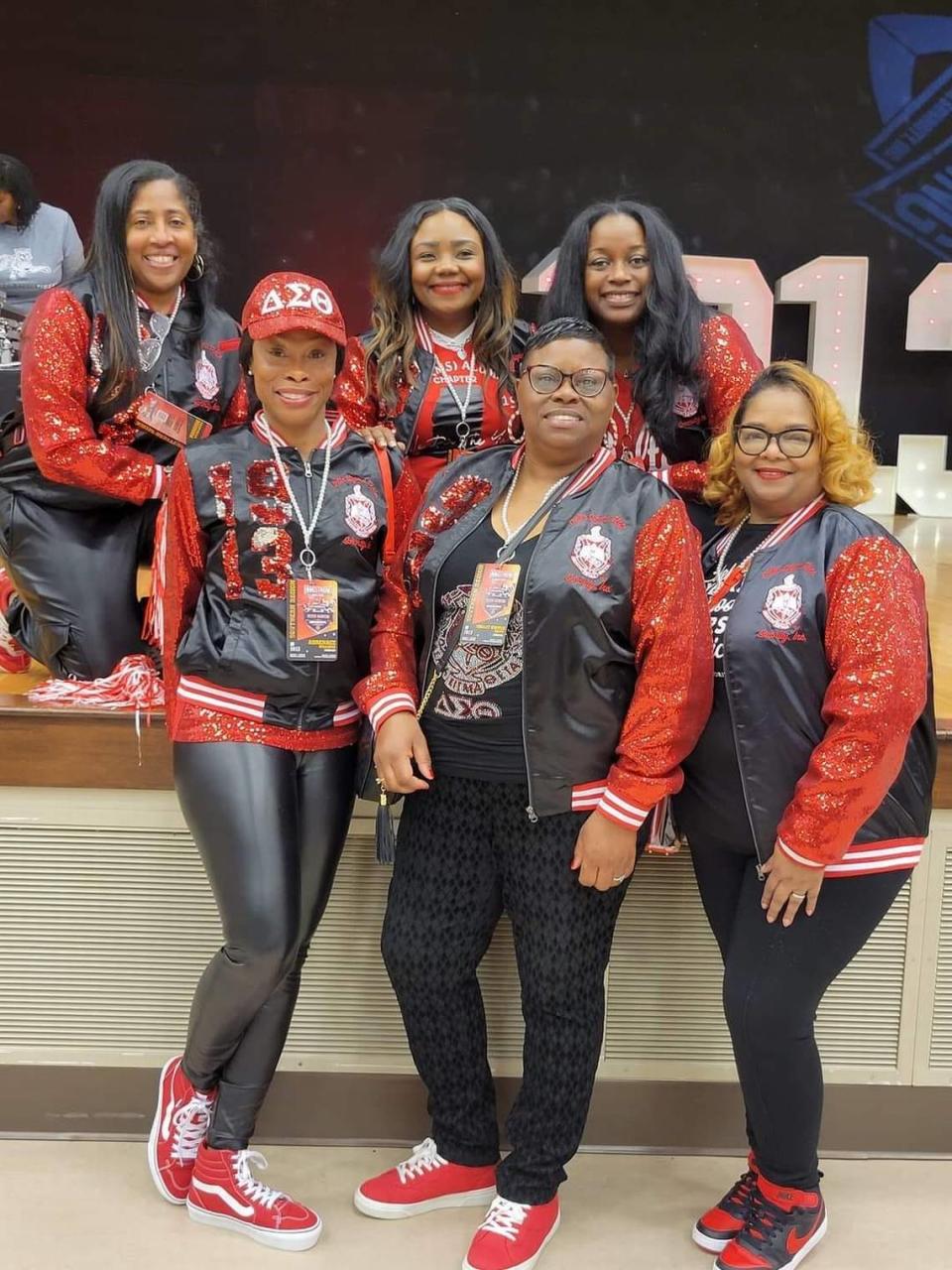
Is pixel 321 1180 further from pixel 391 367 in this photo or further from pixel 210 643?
pixel 391 367

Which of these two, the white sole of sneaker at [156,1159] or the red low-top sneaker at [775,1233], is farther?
the white sole of sneaker at [156,1159]

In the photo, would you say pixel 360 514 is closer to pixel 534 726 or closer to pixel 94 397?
pixel 534 726

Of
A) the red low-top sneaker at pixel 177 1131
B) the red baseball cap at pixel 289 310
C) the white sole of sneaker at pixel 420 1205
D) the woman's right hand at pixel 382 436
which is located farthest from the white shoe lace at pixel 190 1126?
the red baseball cap at pixel 289 310

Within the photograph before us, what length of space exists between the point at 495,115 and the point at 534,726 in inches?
203

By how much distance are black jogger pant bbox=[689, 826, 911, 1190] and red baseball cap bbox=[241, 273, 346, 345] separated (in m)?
1.02

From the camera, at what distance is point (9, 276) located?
15.0 feet

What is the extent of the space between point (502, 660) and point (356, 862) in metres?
0.65

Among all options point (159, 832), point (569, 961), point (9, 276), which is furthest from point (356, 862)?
point (9, 276)

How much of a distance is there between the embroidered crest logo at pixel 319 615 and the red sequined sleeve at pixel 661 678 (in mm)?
480

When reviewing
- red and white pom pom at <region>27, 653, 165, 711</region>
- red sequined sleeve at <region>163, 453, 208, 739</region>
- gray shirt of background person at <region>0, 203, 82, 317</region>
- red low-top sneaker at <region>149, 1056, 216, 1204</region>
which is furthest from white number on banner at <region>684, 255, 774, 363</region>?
red low-top sneaker at <region>149, 1056, 216, 1204</region>

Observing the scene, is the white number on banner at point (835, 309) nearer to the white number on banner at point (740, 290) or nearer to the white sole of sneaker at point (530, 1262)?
the white number on banner at point (740, 290)

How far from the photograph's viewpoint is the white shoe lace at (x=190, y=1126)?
2070 mm

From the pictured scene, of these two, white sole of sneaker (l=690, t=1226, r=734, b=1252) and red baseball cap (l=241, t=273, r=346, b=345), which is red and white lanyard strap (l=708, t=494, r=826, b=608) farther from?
white sole of sneaker (l=690, t=1226, r=734, b=1252)

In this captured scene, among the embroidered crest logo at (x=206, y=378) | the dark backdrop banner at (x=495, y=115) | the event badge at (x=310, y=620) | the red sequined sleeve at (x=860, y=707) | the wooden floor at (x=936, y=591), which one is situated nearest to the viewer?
the red sequined sleeve at (x=860, y=707)
